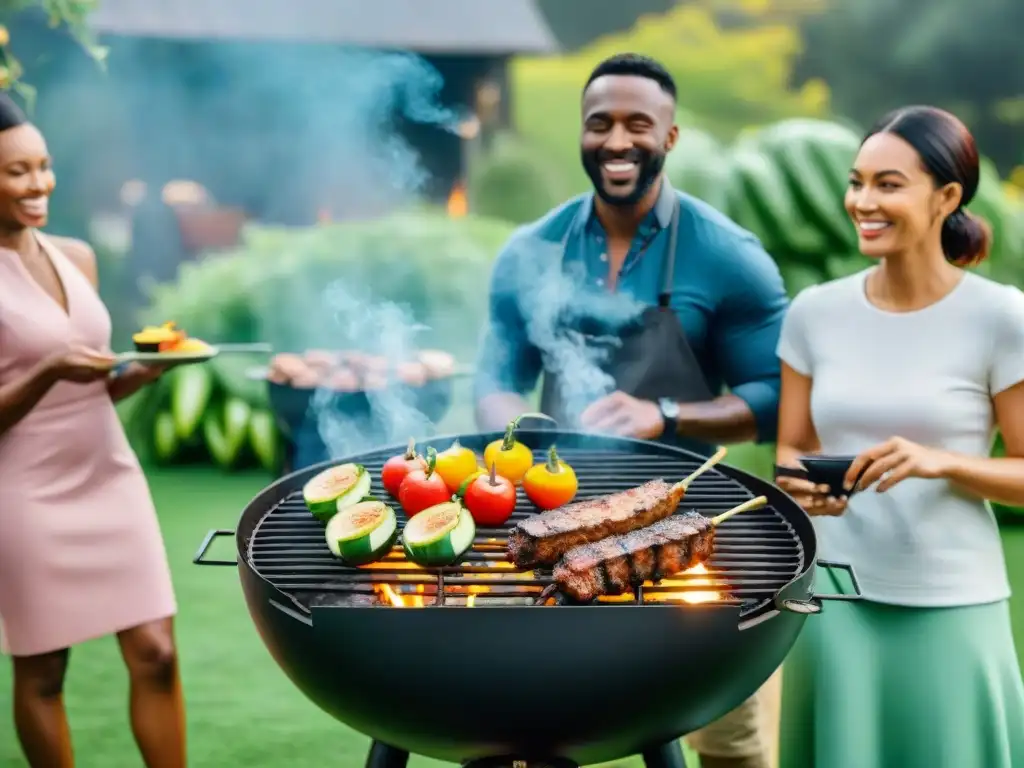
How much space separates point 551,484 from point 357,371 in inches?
125

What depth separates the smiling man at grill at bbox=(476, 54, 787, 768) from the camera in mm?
3291

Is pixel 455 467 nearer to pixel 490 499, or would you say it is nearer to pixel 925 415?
pixel 490 499

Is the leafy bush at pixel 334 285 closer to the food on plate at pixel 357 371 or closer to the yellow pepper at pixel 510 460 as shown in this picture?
the food on plate at pixel 357 371

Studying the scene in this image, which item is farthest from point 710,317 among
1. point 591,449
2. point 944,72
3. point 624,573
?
point 944,72

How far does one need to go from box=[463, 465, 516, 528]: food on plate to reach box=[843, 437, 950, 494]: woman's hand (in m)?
0.79

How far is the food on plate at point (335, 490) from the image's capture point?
2.59 metres

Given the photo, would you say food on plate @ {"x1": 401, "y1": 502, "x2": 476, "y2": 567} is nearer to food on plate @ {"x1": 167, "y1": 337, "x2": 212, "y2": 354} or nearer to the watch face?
the watch face

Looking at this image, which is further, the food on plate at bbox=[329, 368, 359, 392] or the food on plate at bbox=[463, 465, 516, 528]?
the food on plate at bbox=[329, 368, 359, 392]

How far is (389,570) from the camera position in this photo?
234 cm

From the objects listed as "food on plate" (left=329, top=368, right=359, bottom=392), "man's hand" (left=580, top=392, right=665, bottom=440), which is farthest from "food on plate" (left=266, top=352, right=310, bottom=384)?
"man's hand" (left=580, top=392, right=665, bottom=440)

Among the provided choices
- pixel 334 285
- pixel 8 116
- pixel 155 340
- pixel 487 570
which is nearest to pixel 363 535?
pixel 487 570

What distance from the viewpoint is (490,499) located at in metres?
2.58

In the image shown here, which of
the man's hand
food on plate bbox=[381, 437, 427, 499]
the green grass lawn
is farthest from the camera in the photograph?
the green grass lawn

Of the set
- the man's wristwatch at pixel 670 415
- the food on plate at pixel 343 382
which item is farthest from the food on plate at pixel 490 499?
the food on plate at pixel 343 382
